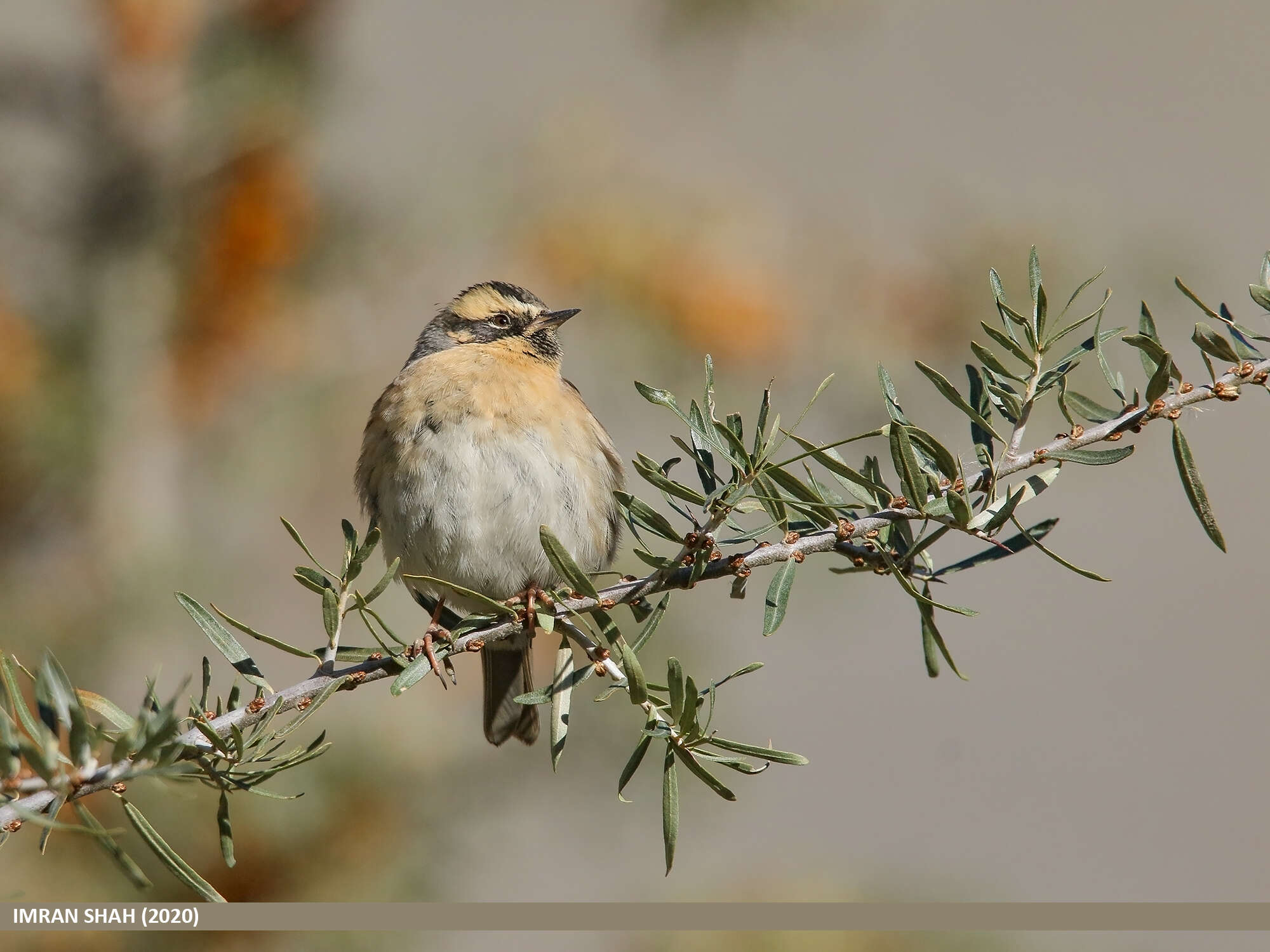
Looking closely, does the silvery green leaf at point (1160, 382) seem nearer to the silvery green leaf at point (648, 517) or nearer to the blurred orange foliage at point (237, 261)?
the silvery green leaf at point (648, 517)

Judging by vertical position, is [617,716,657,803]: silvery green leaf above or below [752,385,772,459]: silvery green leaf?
below

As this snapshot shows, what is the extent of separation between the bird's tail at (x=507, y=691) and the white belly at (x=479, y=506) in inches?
11.9

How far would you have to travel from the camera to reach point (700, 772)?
4.73 ft

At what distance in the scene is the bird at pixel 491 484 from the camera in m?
2.91

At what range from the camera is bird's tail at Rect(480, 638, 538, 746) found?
10.3 ft

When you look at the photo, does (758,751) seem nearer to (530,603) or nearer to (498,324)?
(530,603)

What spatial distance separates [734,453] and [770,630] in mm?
250

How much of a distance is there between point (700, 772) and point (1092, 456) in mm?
670

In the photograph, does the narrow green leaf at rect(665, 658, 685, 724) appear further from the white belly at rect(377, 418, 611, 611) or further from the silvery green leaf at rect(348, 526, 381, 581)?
the white belly at rect(377, 418, 611, 611)

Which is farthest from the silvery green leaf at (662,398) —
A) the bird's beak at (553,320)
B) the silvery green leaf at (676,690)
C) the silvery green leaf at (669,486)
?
the bird's beak at (553,320)

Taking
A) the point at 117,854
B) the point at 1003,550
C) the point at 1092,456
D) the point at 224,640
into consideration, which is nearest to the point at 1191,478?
the point at 1092,456

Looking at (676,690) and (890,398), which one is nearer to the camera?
(676,690)

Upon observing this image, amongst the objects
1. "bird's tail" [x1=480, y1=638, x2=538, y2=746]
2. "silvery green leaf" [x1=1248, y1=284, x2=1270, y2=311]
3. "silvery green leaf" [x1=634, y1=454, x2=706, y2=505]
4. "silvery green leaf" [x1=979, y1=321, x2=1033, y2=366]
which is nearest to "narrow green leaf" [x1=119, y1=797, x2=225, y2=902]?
"silvery green leaf" [x1=634, y1=454, x2=706, y2=505]

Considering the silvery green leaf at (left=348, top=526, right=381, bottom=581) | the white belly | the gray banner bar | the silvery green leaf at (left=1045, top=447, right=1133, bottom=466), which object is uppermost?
the white belly
